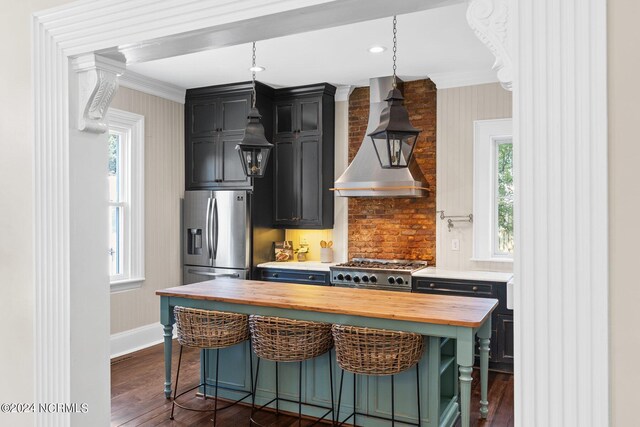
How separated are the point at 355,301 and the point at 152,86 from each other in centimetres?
350

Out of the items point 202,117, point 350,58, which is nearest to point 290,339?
point 350,58

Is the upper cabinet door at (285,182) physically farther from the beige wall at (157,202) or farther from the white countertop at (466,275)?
the white countertop at (466,275)

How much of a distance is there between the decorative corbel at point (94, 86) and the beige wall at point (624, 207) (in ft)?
4.43

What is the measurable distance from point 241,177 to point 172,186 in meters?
0.86

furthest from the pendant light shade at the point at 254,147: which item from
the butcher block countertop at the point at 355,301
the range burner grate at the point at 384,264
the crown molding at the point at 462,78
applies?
the crown molding at the point at 462,78

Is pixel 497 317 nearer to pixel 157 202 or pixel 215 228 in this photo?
pixel 215 228

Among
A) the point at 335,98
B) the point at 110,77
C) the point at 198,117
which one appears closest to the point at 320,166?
the point at 335,98

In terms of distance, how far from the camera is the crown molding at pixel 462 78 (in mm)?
4902

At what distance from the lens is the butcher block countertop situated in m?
2.89

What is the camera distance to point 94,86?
1535 millimetres

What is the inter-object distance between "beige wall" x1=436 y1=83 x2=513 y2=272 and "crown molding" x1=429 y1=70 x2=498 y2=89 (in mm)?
47

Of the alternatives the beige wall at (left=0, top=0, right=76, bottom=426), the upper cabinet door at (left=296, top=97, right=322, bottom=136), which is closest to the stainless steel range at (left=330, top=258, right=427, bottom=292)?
the upper cabinet door at (left=296, top=97, right=322, bottom=136)

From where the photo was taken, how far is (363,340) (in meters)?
2.89

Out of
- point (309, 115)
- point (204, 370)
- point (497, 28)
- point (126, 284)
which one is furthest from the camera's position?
point (309, 115)
